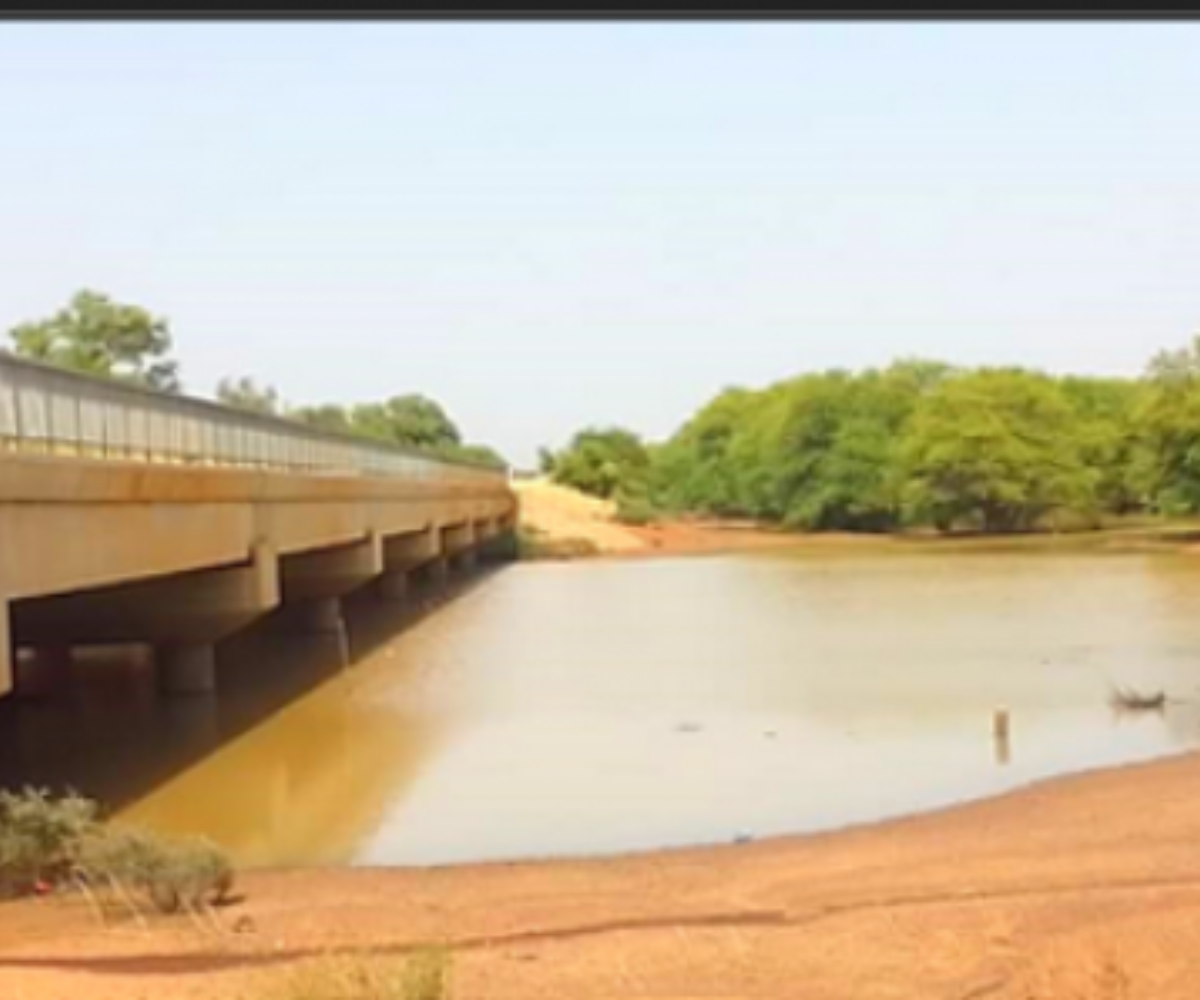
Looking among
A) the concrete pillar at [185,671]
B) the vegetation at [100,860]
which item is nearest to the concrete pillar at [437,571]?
the concrete pillar at [185,671]

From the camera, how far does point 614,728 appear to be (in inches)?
854

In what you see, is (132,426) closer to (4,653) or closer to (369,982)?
(4,653)

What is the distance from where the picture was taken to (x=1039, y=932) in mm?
9719

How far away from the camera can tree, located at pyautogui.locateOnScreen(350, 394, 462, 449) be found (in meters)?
125

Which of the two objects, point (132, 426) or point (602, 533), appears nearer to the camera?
point (132, 426)

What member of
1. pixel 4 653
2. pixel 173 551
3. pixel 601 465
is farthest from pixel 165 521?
pixel 601 465

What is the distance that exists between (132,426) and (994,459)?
225ft

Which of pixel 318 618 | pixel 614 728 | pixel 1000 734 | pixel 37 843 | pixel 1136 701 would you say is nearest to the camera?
pixel 37 843

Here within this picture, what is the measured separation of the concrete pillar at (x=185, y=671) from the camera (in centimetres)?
2538

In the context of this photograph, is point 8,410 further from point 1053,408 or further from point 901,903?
point 1053,408

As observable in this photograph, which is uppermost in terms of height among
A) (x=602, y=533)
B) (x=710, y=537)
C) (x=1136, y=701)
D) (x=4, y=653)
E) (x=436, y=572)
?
(x=4, y=653)

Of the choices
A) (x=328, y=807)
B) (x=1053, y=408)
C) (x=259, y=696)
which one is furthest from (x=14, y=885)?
(x=1053, y=408)

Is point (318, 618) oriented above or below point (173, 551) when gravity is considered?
below

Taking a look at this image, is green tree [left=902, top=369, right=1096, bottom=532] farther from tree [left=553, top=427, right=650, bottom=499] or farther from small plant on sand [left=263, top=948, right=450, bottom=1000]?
small plant on sand [left=263, top=948, right=450, bottom=1000]
